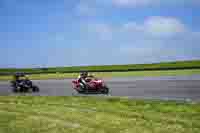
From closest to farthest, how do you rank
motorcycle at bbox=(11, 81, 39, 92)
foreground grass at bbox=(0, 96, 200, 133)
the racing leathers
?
foreground grass at bbox=(0, 96, 200, 133), the racing leathers, motorcycle at bbox=(11, 81, 39, 92)

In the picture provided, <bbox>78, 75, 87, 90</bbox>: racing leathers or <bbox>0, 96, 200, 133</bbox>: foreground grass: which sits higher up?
<bbox>78, 75, 87, 90</bbox>: racing leathers

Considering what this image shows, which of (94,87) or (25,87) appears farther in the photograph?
(25,87)

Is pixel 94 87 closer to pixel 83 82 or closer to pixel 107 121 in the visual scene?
pixel 83 82

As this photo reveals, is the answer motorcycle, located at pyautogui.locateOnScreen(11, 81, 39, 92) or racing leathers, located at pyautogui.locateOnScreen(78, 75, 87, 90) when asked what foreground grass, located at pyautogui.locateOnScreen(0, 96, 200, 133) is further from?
motorcycle, located at pyautogui.locateOnScreen(11, 81, 39, 92)

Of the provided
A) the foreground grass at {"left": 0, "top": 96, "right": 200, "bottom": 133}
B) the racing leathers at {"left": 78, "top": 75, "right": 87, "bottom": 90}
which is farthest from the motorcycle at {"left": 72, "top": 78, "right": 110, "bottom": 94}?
the foreground grass at {"left": 0, "top": 96, "right": 200, "bottom": 133}

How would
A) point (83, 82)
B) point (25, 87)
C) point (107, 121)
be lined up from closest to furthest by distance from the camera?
point (107, 121), point (83, 82), point (25, 87)

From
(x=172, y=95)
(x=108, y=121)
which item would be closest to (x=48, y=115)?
(x=108, y=121)

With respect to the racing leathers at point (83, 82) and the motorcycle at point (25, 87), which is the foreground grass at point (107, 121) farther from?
the motorcycle at point (25, 87)

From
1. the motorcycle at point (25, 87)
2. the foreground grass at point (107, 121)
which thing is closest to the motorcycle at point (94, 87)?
the motorcycle at point (25, 87)

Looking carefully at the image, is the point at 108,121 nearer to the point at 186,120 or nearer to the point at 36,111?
the point at 186,120

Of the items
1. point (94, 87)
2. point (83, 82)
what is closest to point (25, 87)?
point (83, 82)

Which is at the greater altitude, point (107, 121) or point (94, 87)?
point (94, 87)

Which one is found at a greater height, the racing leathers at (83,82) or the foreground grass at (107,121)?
the racing leathers at (83,82)

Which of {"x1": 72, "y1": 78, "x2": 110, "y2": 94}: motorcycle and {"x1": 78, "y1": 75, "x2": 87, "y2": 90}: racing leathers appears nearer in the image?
Result: {"x1": 72, "y1": 78, "x2": 110, "y2": 94}: motorcycle
